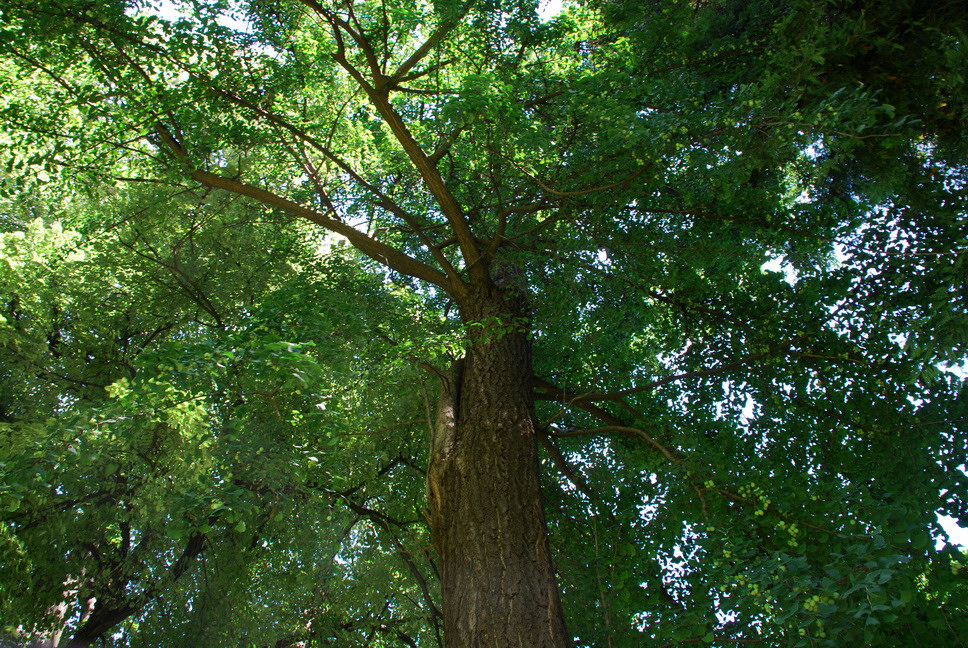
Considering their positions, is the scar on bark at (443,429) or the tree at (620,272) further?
the scar on bark at (443,429)

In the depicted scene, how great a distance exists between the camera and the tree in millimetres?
3549

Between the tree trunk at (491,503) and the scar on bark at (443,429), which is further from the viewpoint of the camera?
the scar on bark at (443,429)

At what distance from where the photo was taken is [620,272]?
5.09m

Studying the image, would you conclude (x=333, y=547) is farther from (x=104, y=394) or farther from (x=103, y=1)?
(x=103, y=1)

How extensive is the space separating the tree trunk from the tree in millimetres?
18

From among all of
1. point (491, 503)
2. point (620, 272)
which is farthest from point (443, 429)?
point (620, 272)

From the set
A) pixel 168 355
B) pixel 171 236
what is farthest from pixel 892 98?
pixel 171 236

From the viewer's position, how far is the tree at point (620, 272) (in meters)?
3.55

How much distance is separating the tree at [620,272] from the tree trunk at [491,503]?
0.06 feet

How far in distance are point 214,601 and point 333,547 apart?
1.08 metres

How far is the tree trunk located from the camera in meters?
3.55

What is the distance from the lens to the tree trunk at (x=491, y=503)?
11.6ft

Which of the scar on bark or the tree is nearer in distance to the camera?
the tree

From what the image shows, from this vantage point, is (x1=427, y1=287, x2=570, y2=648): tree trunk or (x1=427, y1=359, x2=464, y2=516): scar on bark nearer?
(x1=427, y1=287, x2=570, y2=648): tree trunk
